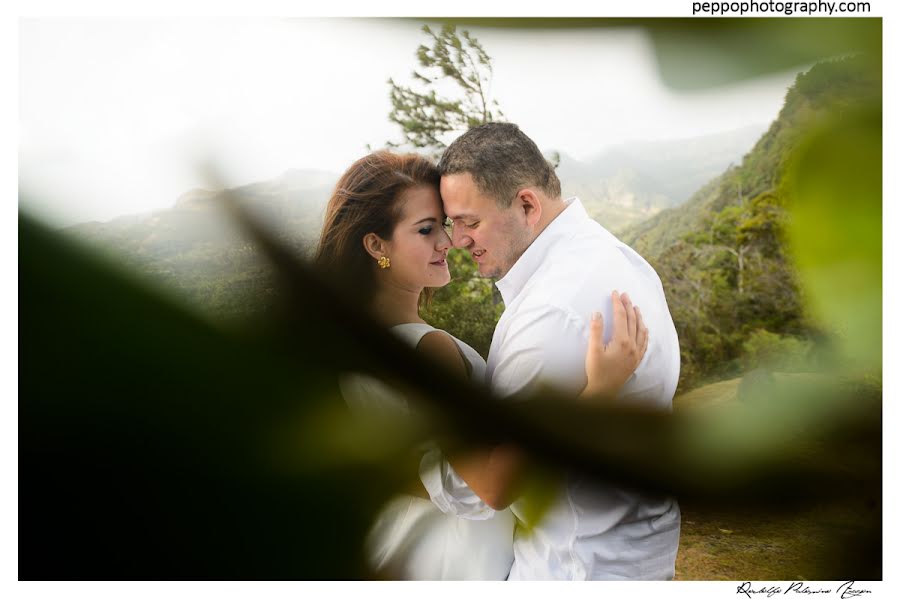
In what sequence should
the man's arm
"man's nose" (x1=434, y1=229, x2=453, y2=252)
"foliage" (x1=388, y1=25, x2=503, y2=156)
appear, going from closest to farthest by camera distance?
1. the man's arm
2. "man's nose" (x1=434, y1=229, x2=453, y2=252)
3. "foliage" (x1=388, y1=25, x2=503, y2=156)

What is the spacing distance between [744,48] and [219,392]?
1.78 metres

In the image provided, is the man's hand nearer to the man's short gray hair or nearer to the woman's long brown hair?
the man's short gray hair

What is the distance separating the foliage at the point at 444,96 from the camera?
241cm

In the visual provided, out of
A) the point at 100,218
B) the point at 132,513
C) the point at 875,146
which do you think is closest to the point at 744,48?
the point at 875,146

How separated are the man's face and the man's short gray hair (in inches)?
0.8

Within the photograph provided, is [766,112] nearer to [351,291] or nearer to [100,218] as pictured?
[351,291]

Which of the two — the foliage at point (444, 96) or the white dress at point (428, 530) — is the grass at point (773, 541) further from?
the foliage at point (444, 96)

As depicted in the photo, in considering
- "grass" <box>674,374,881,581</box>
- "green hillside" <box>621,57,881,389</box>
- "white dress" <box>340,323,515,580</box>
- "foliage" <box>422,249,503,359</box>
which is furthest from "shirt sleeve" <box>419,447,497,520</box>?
"green hillside" <box>621,57,881,389</box>

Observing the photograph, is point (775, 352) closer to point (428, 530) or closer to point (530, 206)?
point (530, 206)

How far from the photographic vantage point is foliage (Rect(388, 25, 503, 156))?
2.41 metres

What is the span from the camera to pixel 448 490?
7.66 ft

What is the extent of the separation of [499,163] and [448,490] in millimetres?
896

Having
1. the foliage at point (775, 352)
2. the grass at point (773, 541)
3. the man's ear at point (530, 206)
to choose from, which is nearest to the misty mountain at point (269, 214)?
the man's ear at point (530, 206)

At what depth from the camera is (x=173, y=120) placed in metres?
2.45
